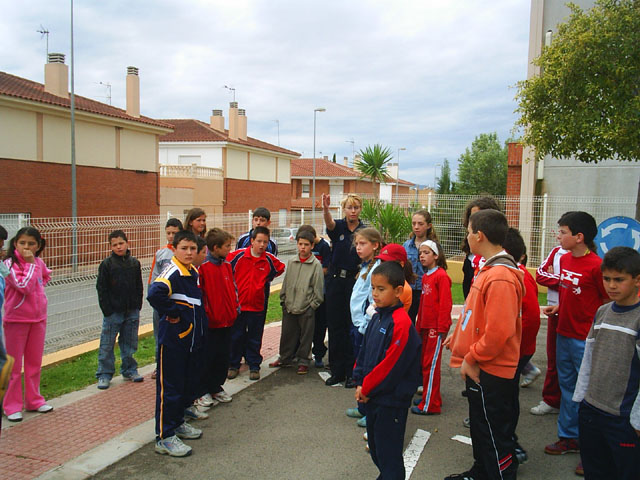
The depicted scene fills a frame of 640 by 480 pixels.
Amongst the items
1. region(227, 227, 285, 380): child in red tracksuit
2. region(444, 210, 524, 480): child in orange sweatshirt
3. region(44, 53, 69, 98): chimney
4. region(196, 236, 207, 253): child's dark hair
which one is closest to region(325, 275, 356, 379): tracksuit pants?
region(227, 227, 285, 380): child in red tracksuit

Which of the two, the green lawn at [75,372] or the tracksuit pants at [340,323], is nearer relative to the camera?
the green lawn at [75,372]

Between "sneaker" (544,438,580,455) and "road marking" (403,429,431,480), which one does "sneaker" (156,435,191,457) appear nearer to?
"road marking" (403,429,431,480)

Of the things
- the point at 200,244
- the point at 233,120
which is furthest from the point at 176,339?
the point at 233,120

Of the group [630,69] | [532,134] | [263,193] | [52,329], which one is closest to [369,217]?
[532,134]

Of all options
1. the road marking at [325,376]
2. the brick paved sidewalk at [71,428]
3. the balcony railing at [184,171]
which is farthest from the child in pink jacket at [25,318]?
the balcony railing at [184,171]

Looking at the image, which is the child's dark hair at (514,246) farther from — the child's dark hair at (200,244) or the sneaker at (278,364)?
the sneaker at (278,364)

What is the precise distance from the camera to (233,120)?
41.8 metres

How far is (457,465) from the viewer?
3986mm

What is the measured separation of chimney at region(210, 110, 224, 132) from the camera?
4491 centimetres

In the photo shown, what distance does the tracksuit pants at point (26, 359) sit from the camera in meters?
4.65

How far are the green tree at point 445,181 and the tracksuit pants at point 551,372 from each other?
46.7 meters

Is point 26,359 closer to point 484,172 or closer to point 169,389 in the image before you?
point 169,389

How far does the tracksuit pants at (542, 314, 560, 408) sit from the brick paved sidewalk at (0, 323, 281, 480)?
390 centimetres

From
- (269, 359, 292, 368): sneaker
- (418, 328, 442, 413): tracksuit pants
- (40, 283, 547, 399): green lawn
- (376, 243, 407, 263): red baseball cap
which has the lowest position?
(40, 283, 547, 399): green lawn
